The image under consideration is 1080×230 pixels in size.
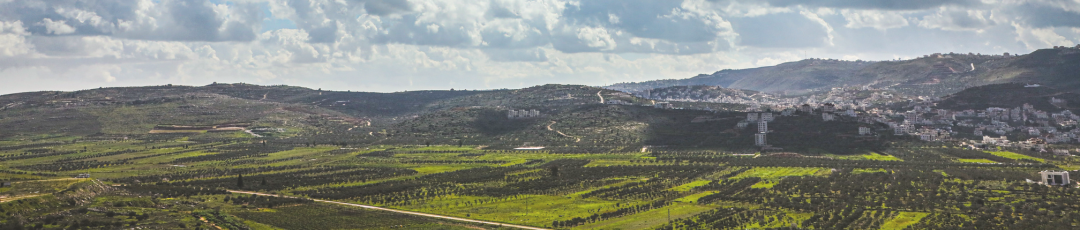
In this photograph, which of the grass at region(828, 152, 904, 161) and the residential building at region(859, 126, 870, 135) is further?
the residential building at region(859, 126, 870, 135)

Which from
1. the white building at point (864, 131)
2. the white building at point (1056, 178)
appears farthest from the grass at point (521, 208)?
the white building at point (864, 131)

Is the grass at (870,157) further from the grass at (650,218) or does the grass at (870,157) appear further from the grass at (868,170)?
the grass at (650,218)

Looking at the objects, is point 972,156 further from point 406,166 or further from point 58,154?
point 58,154

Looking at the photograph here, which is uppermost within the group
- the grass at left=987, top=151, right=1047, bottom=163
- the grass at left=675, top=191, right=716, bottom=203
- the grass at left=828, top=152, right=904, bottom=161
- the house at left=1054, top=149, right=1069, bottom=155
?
the house at left=1054, top=149, right=1069, bottom=155

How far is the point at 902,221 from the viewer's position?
69062mm

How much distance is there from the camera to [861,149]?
462 feet

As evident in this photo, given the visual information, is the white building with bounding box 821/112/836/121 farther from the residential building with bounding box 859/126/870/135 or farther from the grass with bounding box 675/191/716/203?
the grass with bounding box 675/191/716/203

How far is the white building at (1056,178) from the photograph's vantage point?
90.9 metres

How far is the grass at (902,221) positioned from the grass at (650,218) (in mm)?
16892

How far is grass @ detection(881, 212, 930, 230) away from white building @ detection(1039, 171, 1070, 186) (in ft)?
102

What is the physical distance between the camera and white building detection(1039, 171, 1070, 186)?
90.9 meters

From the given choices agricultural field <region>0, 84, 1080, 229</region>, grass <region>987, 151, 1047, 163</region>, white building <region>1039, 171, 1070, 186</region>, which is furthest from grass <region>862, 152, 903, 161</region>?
white building <region>1039, 171, 1070, 186</region>

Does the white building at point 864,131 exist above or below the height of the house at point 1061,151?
above

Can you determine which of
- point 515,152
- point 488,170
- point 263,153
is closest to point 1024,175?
point 488,170
